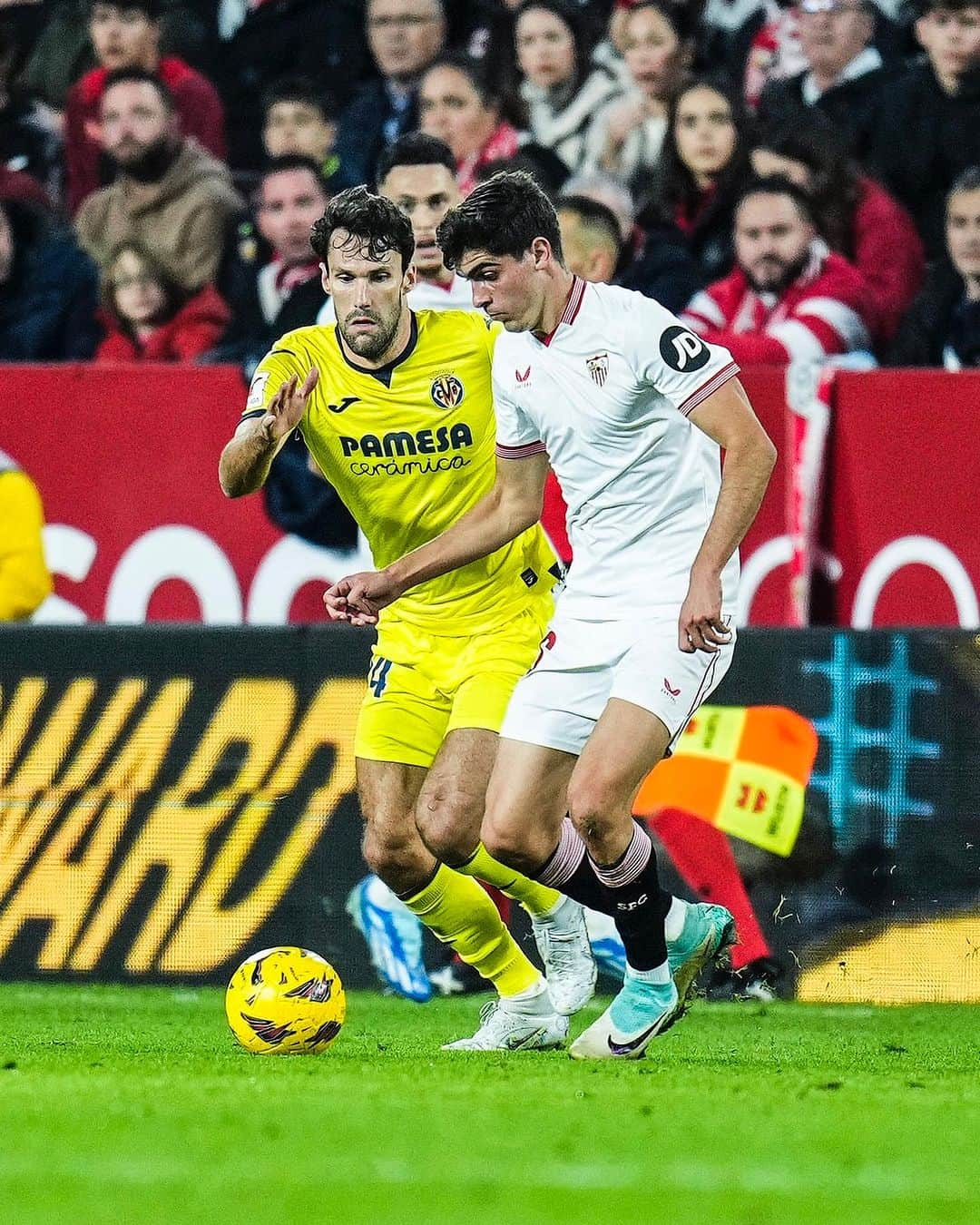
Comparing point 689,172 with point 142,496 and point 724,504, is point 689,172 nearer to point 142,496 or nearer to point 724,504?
point 142,496

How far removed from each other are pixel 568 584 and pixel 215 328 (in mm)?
4657

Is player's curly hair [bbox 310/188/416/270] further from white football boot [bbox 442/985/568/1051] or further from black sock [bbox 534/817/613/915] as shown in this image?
white football boot [bbox 442/985/568/1051]

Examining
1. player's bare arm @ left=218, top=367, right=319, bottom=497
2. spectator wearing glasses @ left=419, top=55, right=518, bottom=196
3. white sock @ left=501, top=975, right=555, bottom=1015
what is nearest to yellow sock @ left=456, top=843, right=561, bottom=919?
white sock @ left=501, top=975, right=555, bottom=1015

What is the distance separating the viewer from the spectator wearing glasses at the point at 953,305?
9.47 metres

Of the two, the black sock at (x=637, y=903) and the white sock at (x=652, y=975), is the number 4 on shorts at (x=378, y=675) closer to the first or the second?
the black sock at (x=637, y=903)

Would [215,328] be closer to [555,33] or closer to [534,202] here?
[555,33]

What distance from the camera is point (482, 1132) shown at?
4.84m

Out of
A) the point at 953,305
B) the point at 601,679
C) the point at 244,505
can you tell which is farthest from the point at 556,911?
the point at 953,305

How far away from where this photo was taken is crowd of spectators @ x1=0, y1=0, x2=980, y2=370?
31.9 feet

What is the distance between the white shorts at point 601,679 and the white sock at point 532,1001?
32.2 inches

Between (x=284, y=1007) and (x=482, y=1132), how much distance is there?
161 centimetres

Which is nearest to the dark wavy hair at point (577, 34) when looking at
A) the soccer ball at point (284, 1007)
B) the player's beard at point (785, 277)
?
the player's beard at point (785, 277)

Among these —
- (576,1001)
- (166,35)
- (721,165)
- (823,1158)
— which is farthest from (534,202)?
(166,35)

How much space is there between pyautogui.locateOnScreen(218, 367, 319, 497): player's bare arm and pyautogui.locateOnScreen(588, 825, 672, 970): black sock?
56.8 inches
